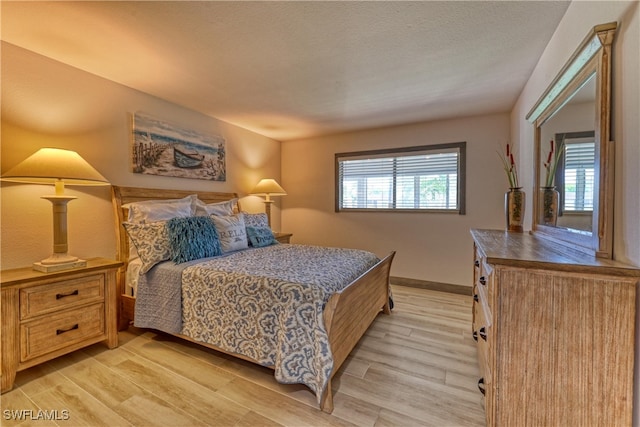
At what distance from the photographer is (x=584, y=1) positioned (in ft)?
4.42

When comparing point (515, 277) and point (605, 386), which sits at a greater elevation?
point (515, 277)

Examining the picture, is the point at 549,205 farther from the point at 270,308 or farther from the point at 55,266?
the point at 55,266

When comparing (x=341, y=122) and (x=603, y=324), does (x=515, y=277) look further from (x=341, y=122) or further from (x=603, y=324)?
(x=341, y=122)

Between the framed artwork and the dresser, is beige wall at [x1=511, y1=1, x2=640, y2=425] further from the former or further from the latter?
A: the framed artwork

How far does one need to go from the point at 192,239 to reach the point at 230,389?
3.95 feet

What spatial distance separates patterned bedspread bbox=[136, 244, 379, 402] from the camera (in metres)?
1.57

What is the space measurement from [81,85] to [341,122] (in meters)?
2.76

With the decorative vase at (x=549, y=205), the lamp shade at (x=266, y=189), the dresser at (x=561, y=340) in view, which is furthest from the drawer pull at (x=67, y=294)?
the decorative vase at (x=549, y=205)

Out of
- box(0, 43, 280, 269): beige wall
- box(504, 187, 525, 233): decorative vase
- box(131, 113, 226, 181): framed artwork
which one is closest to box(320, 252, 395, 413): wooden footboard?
box(504, 187, 525, 233): decorative vase

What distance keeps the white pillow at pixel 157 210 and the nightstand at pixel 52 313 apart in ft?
1.50

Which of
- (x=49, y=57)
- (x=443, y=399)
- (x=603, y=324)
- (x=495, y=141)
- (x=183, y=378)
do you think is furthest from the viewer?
(x=495, y=141)

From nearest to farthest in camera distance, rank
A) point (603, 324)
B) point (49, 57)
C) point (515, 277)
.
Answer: point (603, 324) < point (515, 277) < point (49, 57)

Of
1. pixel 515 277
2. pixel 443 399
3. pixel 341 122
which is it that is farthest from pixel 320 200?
pixel 515 277

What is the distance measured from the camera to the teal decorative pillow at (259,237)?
3012 mm
